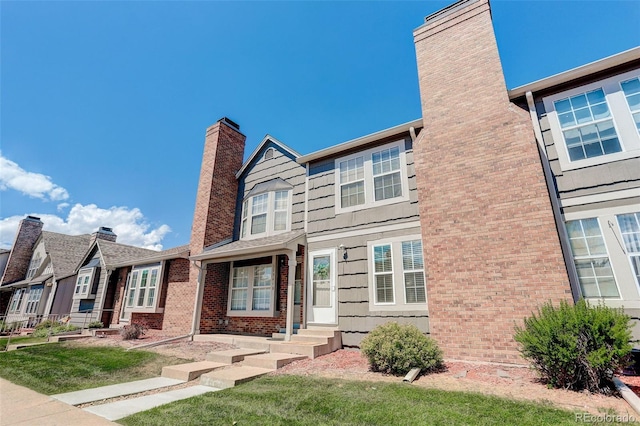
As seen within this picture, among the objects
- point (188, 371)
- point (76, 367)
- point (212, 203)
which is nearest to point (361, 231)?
point (188, 371)

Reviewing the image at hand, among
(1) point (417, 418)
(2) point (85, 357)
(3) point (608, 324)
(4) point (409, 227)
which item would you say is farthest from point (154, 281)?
(3) point (608, 324)

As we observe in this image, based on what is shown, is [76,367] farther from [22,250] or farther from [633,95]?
[22,250]

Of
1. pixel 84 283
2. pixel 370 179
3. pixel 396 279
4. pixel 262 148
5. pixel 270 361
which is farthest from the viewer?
pixel 84 283

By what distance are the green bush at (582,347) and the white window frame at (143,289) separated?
45.5 feet

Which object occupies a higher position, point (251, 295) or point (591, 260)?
point (591, 260)

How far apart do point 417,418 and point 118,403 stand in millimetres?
4251

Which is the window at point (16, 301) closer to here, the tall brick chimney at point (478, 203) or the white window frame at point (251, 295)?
the white window frame at point (251, 295)

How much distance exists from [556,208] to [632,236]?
130 centimetres

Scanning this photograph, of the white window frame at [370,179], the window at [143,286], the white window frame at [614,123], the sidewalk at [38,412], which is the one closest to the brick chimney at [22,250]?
the window at [143,286]

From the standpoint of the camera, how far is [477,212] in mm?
6793

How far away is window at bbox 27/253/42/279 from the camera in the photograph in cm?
2511

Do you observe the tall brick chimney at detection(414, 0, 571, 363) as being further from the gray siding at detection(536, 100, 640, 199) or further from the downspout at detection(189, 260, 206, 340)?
the downspout at detection(189, 260, 206, 340)

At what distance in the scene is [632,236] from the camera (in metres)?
5.70

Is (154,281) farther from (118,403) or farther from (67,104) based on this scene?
(118,403)
